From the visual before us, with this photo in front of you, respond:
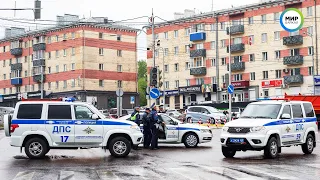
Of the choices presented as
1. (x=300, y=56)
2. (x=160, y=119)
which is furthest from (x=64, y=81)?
(x=160, y=119)

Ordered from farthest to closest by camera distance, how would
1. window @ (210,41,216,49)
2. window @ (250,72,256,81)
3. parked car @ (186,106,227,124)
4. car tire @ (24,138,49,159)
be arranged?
window @ (210,41,216,49) < window @ (250,72,256,81) < parked car @ (186,106,227,124) < car tire @ (24,138,49,159)

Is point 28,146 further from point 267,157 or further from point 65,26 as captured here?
point 65,26

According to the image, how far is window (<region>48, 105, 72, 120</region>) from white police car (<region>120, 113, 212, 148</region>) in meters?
5.24

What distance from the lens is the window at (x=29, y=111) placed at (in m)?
17.4

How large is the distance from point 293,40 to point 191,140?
143 ft

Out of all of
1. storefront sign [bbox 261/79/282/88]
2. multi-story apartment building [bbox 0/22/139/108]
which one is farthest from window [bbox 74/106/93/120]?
multi-story apartment building [bbox 0/22/139/108]

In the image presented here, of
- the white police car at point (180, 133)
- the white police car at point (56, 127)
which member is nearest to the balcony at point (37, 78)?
the white police car at point (180, 133)

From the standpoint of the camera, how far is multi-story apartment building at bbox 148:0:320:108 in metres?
63.0

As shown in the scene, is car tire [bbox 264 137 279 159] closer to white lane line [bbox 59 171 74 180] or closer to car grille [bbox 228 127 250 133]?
car grille [bbox 228 127 250 133]

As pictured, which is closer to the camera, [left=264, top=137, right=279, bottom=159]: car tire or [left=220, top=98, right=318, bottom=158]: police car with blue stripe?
[left=220, top=98, right=318, bottom=158]: police car with blue stripe

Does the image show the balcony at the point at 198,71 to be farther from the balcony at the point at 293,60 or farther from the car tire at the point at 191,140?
the car tire at the point at 191,140

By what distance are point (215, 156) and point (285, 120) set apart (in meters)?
2.60

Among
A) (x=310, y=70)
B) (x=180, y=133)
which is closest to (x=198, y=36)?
(x=310, y=70)

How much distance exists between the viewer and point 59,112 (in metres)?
17.6
